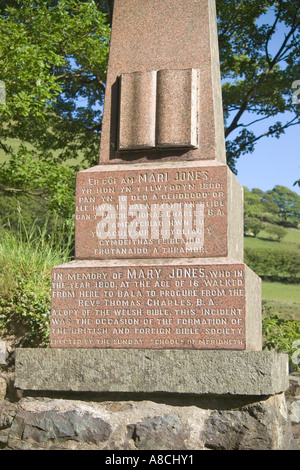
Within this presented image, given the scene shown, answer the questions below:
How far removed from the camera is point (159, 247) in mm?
4777

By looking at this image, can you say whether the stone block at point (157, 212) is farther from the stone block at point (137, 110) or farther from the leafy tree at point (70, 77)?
the leafy tree at point (70, 77)

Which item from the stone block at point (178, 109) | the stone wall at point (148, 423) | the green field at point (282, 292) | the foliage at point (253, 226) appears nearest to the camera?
the stone wall at point (148, 423)

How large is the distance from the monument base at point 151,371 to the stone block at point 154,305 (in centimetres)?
18

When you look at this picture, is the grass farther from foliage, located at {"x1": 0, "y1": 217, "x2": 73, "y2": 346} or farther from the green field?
foliage, located at {"x1": 0, "y1": 217, "x2": 73, "y2": 346}

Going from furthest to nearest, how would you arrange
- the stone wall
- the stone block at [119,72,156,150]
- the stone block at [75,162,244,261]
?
the stone block at [119,72,156,150]
the stone block at [75,162,244,261]
the stone wall

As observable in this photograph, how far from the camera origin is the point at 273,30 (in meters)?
15.6

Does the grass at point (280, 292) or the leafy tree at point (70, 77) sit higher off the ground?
the leafy tree at point (70, 77)

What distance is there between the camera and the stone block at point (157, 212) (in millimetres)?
4707

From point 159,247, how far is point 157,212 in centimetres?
28

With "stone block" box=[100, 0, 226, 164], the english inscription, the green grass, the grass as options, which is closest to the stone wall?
the english inscription

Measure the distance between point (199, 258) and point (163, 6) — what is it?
2338 mm

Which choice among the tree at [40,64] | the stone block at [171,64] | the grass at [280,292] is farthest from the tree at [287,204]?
the stone block at [171,64]

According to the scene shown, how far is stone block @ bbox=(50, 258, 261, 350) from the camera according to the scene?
4.38 meters

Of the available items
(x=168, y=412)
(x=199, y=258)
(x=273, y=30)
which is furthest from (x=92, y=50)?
(x=168, y=412)
